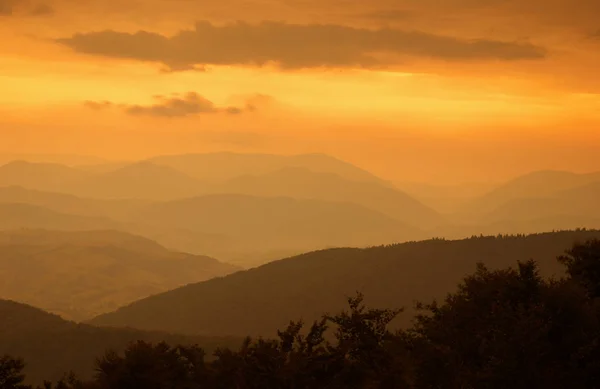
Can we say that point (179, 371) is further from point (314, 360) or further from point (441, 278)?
point (441, 278)

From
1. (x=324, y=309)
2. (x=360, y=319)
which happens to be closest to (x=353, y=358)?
(x=360, y=319)

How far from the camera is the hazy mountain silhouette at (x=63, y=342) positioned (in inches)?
3649

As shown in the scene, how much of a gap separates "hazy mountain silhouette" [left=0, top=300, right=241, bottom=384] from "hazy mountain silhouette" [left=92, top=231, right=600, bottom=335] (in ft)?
78.2

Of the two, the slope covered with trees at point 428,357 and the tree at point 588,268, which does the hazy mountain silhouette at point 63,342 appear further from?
the slope covered with trees at point 428,357

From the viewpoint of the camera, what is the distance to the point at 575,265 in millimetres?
45781

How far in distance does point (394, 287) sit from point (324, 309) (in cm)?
1395

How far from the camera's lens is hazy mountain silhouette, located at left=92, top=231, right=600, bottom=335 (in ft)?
424

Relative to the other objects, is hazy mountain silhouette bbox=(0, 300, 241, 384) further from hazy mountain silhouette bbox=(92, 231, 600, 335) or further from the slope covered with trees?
the slope covered with trees

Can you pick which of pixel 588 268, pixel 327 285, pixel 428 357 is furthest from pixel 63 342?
pixel 428 357

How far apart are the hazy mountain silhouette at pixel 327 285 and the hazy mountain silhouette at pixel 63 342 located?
23.8 m

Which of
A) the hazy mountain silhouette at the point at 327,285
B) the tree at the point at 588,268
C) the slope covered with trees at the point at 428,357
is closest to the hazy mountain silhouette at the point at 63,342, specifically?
the hazy mountain silhouette at the point at 327,285

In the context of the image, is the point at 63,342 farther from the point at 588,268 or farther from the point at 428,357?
the point at 428,357

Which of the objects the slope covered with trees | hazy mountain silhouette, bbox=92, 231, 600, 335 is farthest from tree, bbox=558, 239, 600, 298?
hazy mountain silhouette, bbox=92, 231, 600, 335

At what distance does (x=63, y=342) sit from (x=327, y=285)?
5575 centimetres
